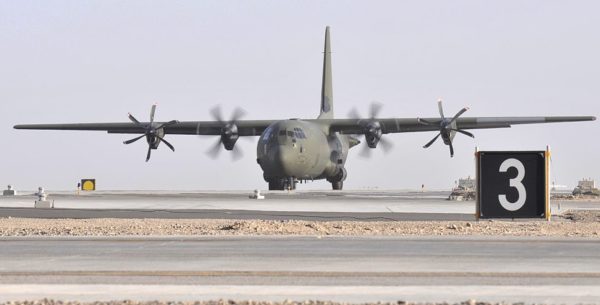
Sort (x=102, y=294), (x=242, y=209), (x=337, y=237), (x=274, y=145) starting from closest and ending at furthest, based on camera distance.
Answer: (x=102, y=294), (x=337, y=237), (x=242, y=209), (x=274, y=145)

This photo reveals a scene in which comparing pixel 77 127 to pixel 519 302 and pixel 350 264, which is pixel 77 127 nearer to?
pixel 350 264

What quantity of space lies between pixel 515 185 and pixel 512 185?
10 centimetres

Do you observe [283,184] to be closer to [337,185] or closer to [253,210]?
[337,185]

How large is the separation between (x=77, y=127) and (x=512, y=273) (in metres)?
61.1

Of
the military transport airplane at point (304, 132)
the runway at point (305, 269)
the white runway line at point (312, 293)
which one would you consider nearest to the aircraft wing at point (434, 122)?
the military transport airplane at point (304, 132)

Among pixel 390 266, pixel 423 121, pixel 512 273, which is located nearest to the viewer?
pixel 512 273

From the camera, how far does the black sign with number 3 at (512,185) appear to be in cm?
2725

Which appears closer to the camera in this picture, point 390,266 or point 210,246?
point 390,266

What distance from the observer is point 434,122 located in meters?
66.7

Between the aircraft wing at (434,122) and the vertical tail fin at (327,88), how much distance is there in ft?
24.3

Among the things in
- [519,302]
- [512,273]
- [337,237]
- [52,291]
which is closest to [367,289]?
[519,302]

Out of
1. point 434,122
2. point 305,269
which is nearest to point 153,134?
point 434,122

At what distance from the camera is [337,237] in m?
23.5

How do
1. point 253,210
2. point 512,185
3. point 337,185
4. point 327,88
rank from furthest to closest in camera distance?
point 327,88 → point 337,185 → point 253,210 → point 512,185
